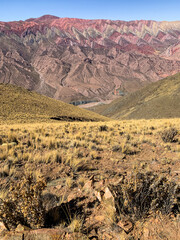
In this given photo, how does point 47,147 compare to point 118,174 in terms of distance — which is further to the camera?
point 47,147

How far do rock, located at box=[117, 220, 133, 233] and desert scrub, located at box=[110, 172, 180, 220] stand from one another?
102 mm

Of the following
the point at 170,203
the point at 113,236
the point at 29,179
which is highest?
the point at 29,179

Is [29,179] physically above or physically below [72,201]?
above

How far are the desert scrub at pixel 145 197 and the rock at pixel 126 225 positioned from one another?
10cm

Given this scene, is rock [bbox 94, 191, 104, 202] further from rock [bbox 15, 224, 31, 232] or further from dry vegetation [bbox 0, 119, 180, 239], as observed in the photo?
rock [bbox 15, 224, 31, 232]

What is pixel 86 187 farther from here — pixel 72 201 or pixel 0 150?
pixel 0 150

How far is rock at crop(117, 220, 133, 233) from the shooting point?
9.31 ft

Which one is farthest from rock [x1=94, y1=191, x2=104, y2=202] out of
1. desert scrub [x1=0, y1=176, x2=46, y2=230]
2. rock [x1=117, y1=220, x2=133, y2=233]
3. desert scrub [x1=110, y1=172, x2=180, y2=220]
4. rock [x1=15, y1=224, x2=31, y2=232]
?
rock [x1=15, y1=224, x2=31, y2=232]

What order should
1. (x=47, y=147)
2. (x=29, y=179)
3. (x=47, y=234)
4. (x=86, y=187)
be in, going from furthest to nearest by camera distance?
(x=47, y=147) < (x=86, y=187) < (x=29, y=179) < (x=47, y=234)

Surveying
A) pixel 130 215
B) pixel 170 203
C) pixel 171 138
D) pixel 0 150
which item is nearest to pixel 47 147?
pixel 0 150

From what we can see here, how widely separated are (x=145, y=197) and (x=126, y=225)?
59 cm

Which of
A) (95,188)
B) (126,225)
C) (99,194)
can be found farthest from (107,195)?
(126,225)

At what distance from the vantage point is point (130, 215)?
312cm

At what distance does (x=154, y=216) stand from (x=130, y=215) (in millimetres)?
413
